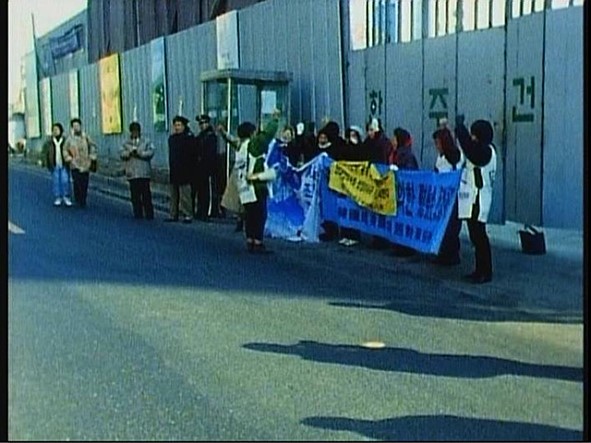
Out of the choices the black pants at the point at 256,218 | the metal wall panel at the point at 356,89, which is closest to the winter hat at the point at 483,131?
the metal wall panel at the point at 356,89

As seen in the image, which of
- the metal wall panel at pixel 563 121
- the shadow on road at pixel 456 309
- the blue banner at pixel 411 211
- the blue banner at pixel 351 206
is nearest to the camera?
the metal wall panel at pixel 563 121

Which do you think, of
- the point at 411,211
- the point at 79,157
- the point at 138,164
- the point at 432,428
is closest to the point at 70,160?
the point at 79,157

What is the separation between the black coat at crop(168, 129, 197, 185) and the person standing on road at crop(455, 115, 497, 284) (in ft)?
1.63

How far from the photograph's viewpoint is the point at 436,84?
1884mm

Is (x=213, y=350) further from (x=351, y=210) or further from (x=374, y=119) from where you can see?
(x=351, y=210)

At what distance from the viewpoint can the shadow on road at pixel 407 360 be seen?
174 cm

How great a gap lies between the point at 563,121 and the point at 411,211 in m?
0.82

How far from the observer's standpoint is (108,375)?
1.69m

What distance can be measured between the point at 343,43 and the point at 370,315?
0.50 m

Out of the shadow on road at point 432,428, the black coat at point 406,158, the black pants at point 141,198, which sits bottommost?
the shadow on road at point 432,428

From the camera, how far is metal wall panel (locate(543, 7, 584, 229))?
1.66 meters

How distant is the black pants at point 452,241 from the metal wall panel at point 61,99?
2.48ft

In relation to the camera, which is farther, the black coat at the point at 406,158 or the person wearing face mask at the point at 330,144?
the person wearing face mask at the point at 330,144

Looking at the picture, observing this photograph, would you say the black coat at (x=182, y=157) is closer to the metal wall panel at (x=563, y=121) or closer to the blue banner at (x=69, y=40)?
the blue banner at (x=69, y=40)
